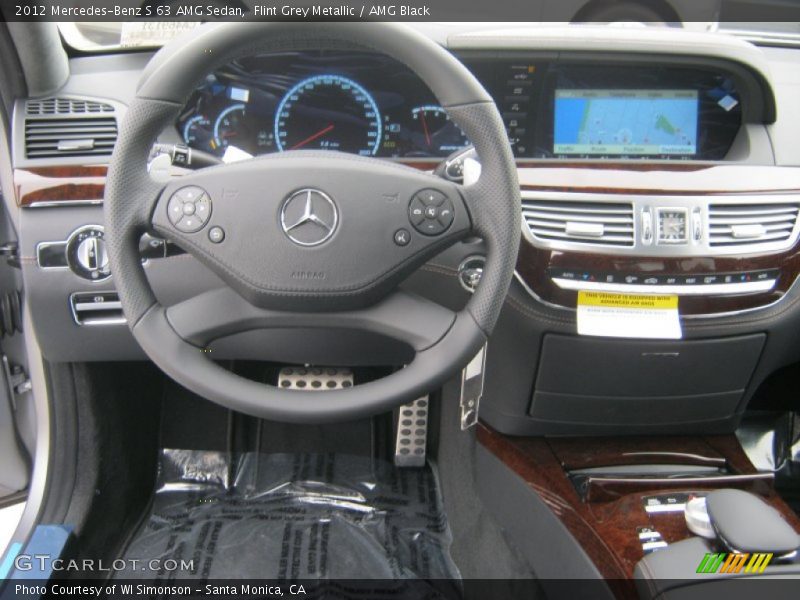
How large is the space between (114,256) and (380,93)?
31.5 inches

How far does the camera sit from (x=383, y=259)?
38.5 inches

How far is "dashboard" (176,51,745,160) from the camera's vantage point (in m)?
1.54

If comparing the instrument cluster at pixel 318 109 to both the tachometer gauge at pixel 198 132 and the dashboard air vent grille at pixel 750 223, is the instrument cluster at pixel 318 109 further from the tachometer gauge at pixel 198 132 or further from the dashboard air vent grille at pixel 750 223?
the dashboard air vent grille at pixel 750 223

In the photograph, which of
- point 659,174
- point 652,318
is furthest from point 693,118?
point 652,318

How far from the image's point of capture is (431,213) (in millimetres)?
983

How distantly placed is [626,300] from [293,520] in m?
0.94

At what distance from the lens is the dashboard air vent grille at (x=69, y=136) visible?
140cm

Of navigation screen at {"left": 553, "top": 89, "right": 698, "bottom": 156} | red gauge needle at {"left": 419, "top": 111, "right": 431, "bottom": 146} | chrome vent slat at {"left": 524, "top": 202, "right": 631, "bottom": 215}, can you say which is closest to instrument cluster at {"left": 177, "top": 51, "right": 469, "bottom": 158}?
red gauge needle at {"left": 419, "top": 111, "right": 431, "bottom": 146}

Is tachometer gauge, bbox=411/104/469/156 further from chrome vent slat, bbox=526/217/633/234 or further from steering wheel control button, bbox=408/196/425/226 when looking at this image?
steering wheel control button, bbox=408/196/425/226

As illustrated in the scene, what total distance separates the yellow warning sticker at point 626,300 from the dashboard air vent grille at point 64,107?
3.35ft

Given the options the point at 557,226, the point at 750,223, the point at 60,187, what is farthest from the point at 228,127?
the point at 750,223

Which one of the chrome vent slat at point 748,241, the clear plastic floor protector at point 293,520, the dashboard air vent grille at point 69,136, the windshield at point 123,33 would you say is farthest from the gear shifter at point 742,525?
the dashboard air vent grille at point 69,136

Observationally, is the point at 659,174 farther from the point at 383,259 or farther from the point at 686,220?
the point at 383,259

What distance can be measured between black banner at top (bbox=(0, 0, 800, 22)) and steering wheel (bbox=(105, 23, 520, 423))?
0.18 feet
